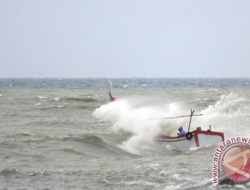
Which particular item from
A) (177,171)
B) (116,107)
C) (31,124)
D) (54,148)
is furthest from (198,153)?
(116,107)

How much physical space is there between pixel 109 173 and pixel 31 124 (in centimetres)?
1784

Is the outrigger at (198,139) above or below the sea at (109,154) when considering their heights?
above

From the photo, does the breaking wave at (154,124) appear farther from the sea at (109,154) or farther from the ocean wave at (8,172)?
the ocean wave at (8,172)

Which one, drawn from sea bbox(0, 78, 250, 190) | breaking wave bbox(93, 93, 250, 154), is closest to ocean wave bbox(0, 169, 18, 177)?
sea bbox(0, 78, 250, 190)

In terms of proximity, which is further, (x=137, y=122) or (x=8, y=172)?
(x=137, y=122)

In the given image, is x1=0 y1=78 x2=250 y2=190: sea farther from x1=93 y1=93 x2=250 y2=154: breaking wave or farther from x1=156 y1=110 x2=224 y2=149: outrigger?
x1=156 y1=110 x2=224 y2=149: outrigger

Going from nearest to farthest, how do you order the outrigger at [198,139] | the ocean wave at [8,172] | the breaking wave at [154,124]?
→ the ocean wave at [8,172], the outrigger at [198,139], the breaking wave at [154,124]

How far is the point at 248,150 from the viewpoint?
12.8 meters

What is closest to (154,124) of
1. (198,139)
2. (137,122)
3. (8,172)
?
(137,122)

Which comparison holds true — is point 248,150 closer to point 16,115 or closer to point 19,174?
point 19,174

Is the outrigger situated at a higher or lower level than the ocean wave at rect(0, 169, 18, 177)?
higher

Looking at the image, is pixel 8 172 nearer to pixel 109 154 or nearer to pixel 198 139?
pixel 109 154

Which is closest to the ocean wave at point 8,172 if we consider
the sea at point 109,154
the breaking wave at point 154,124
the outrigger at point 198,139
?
the sea at point 109,154

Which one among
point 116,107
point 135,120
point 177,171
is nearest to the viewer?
point 177,171
